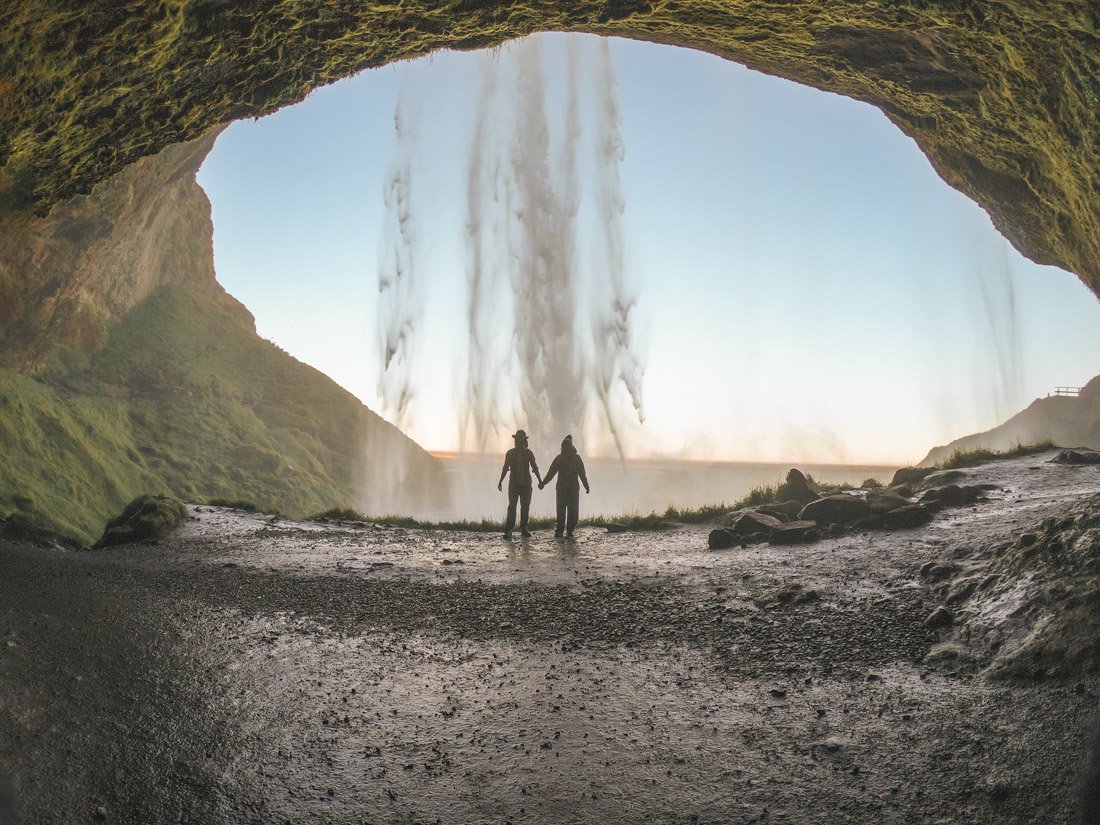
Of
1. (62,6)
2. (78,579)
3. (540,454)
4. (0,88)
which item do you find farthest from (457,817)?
(540,454)

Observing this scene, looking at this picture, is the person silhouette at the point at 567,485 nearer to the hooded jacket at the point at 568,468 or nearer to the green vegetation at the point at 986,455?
the hooded jacket at the point at 568,468

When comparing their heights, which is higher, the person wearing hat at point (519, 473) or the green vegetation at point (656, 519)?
the person wearing hat at point (519, 473)

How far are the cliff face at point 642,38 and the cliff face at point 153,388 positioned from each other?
13.2ft

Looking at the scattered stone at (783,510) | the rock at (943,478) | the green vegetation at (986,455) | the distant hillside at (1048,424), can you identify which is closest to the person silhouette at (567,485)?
the scattered stone at (783,510)

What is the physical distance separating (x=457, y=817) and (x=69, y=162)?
12760 mm

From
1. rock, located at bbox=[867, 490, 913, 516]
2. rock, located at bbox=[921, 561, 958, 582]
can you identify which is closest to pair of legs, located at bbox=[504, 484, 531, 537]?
rock, located at bbox=[867, 490, 913, 516]

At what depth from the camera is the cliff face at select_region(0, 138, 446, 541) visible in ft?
73.7

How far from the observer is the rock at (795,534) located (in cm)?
1214

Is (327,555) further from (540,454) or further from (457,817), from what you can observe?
(540,454)

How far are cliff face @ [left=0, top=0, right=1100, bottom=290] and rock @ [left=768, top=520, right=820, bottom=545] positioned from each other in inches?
239

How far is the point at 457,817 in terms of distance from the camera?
3.95 metres

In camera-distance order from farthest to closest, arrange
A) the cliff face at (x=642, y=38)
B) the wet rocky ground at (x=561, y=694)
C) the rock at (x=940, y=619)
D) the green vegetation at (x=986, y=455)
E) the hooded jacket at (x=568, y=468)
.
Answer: the green vegetation at (x=986, y=455), the hooded jacket at (x=568, y=468), the cliff face at (x=642, y=38), the rock at (x=940, y=619), the wet rocky ground at (x=561, y=694)

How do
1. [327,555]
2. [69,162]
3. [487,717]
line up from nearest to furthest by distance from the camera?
[487,717] → [69,162] → [327,555]

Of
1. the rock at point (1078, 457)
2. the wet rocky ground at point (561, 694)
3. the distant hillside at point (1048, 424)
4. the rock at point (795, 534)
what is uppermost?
the distant hillside at point (1048, 424)
